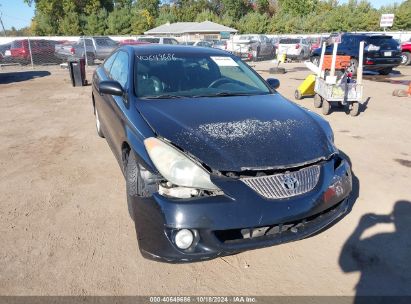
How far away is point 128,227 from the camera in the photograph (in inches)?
123

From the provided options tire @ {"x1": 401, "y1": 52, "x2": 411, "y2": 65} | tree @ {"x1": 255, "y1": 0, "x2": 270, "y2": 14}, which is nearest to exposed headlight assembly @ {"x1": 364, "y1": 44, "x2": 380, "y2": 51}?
tire @ {"x1": 401, "y1": 52, "x2": 411, "y2": 65}

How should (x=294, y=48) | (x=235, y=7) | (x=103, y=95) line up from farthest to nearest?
(x=235, y=7), (x=294, y=48), (x=103, y=95)

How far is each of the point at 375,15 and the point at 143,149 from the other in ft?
184

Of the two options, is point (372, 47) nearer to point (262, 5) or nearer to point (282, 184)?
point (282, 184)

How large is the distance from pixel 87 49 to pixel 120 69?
17.6 m

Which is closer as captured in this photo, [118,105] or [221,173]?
[221,173]

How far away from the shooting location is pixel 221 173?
2.32m

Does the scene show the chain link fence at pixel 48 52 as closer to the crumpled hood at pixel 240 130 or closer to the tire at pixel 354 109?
the tire at pixel 354 109

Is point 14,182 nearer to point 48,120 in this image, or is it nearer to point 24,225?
point 24,225

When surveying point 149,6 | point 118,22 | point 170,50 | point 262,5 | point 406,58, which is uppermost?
point 262,5

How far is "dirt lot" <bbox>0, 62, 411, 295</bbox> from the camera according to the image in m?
2.46

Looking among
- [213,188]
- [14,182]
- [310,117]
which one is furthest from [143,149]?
[14,182]

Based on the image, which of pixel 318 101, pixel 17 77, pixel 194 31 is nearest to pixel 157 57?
pixel 318 101

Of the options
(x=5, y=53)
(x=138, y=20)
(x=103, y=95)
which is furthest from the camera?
(x=138, y=20)
